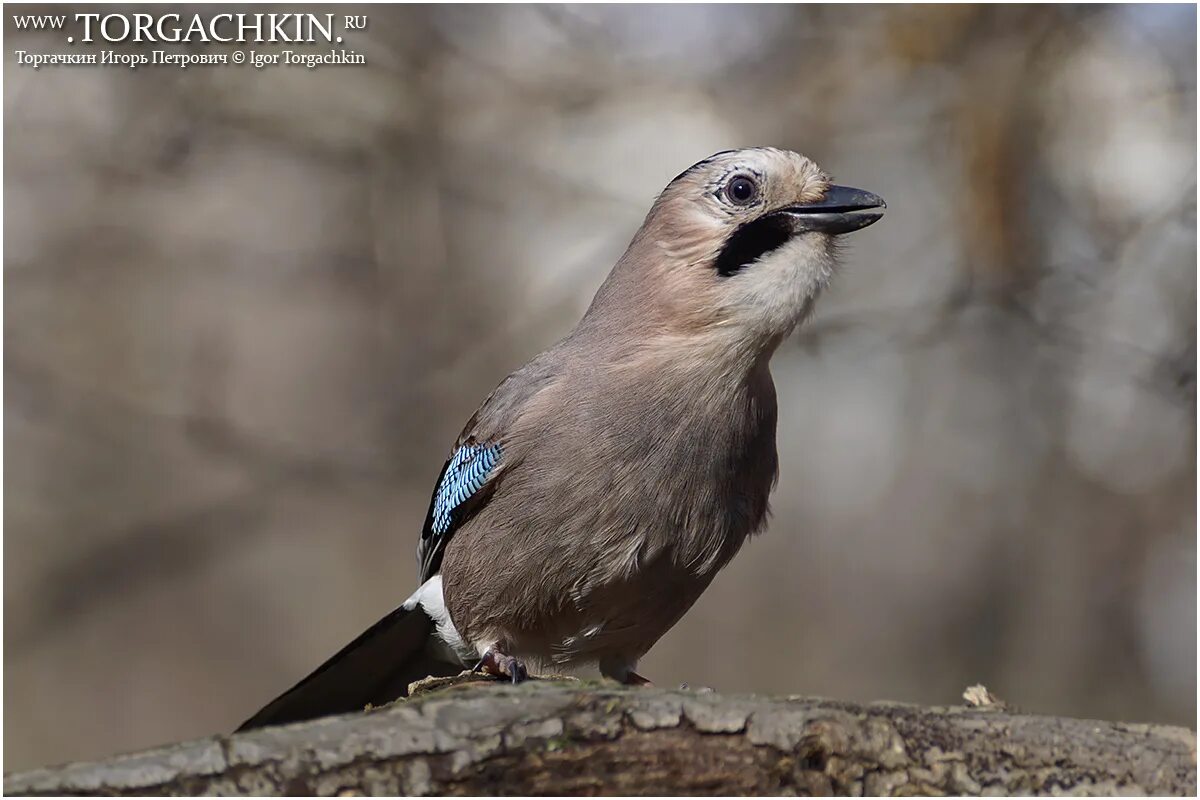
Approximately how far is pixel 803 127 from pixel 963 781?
20.6 ft

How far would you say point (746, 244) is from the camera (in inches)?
144

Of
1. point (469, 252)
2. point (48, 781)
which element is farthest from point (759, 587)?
point (48, 781)

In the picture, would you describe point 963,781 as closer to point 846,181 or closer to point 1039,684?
point 1039,684

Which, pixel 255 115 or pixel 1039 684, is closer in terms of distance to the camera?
pixel 1039 684

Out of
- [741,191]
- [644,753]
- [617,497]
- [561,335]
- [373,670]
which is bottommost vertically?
[644,753]

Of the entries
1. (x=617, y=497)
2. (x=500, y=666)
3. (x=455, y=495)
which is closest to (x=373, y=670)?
(x=500, y=666)

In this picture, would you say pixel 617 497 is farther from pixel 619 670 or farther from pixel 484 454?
pixel 619 670

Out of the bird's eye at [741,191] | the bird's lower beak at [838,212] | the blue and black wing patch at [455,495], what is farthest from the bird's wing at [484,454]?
the bird's lower beak at [838,212]

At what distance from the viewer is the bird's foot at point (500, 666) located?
385 centimetres

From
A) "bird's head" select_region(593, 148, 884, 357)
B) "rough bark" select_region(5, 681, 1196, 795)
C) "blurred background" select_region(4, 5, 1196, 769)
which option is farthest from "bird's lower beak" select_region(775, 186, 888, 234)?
"blurred background" select_region(4, 5, 1196, 769)

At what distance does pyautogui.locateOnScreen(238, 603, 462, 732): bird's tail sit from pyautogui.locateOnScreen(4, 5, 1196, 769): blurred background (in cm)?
358

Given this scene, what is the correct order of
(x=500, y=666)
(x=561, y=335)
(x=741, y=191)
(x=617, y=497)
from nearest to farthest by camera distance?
1. (x=617, y=497)
2. (x=741, y=191)
3. (x=500, y=666)
4. (x=561, y=335)

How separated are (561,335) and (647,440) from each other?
15.0 feet

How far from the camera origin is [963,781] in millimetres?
2574
